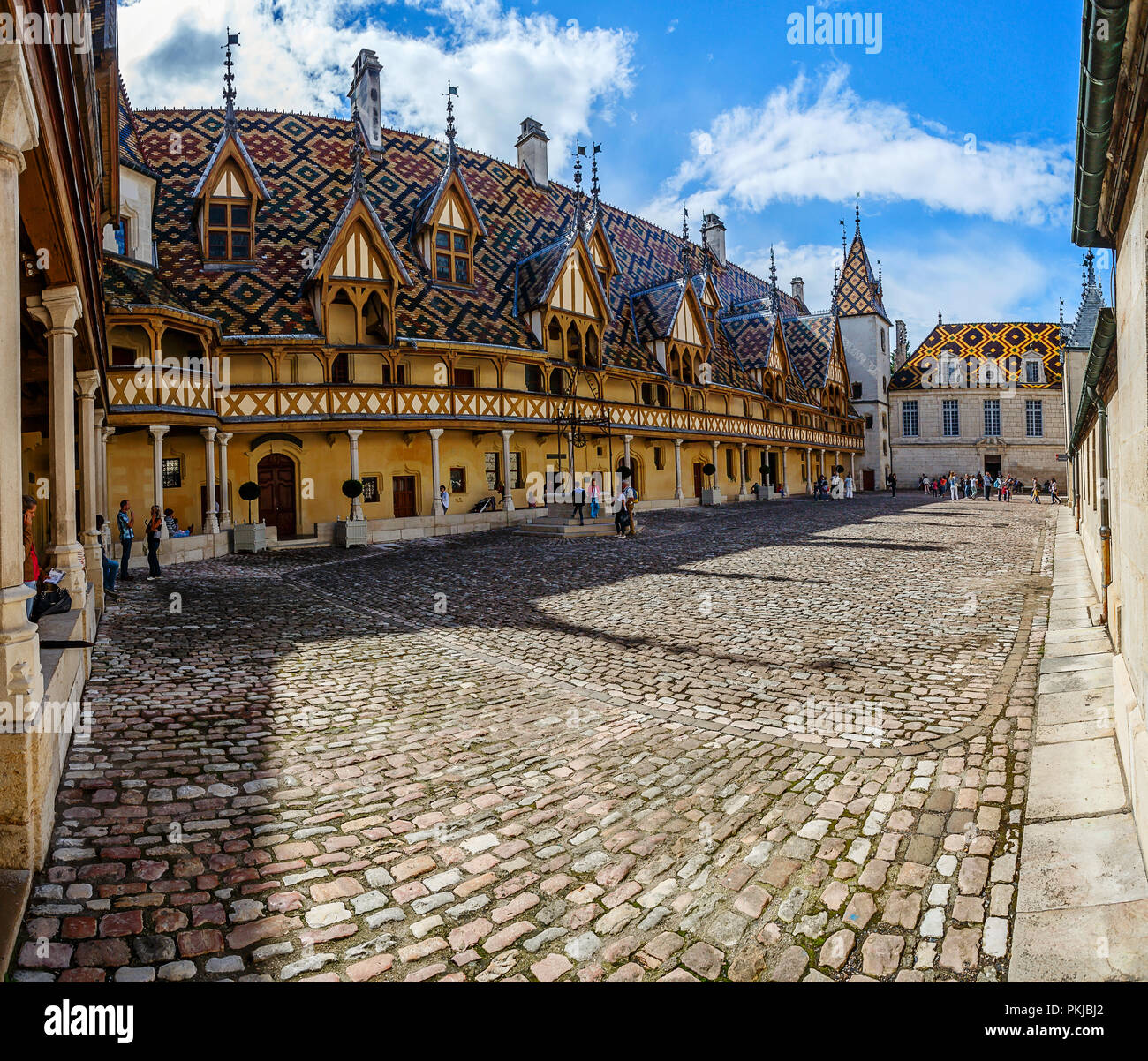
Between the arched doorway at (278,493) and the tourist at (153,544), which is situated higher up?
the arched doorway at (278,493)

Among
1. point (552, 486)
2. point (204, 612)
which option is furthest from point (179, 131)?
point (204, 612)

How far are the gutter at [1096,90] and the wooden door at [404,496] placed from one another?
949 inches

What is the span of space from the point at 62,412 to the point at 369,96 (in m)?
30.3

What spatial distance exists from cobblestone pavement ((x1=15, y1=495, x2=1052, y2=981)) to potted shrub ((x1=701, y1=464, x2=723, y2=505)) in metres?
Result: 28.1

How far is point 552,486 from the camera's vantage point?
99.8 feet

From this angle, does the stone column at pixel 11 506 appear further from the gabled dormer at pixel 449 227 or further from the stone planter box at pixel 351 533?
the gabled dormer at pixel 449 227

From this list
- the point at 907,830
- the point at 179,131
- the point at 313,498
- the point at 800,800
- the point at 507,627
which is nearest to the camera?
the point at 907,830

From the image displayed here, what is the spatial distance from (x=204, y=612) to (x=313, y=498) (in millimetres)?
15034

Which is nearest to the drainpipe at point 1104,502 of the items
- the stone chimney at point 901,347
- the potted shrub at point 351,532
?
the potted shrub at point 351,532

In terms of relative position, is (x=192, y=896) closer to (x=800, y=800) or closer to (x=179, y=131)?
(x=800, y=800)

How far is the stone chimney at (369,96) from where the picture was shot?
30.5 m

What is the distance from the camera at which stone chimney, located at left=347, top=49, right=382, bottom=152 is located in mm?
30484

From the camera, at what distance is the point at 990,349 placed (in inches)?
2468

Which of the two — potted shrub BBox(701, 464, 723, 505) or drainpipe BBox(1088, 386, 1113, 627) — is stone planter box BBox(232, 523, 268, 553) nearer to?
drainpipe BBox(1088, 386, 1113, 627)
